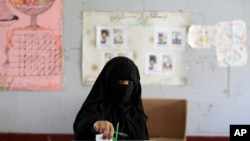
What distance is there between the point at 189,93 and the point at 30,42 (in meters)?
1.42

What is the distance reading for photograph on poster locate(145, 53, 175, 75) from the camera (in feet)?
10.3

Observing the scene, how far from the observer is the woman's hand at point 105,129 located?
1535 millimetres

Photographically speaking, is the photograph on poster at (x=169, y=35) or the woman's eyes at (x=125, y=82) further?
the photograph on poster at (x=169, y=35)

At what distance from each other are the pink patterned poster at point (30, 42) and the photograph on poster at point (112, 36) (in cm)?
35

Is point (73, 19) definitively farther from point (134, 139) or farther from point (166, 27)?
point (134, 139)

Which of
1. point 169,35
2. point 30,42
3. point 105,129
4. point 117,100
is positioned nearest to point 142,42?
point 169,35

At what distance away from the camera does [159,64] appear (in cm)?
314

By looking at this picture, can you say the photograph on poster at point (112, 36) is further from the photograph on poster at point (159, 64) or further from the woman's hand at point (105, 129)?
the woman's hand at point (105, 129)

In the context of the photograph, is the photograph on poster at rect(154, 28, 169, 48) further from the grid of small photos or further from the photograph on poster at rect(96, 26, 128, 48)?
the photograph on poster at rect(96, 26, 128, 48)

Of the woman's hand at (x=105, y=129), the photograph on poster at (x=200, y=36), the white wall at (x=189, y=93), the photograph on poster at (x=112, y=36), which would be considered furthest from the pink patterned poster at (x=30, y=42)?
the woman's hand at (x=105, y=129)

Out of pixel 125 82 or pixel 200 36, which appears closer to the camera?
pixel 125 82

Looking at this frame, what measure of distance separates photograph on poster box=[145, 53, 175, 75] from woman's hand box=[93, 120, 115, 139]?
1.44m

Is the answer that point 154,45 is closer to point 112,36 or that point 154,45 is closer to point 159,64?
point 159,64

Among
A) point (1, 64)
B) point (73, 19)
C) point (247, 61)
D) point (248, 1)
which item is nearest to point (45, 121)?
point (1, 64)
